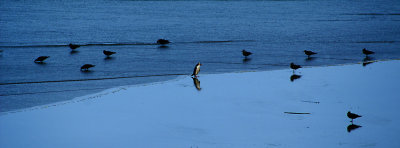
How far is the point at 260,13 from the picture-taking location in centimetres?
2514

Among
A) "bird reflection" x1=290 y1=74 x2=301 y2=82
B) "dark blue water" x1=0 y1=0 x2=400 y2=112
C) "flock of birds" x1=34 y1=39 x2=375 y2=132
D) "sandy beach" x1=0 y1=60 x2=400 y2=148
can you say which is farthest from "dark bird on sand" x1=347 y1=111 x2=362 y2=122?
"dark blue water" x1=0 y1=0 x2=400 y2=112

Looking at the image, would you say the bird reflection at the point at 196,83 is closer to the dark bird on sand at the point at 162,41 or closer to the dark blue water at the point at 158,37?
the dark blue water at the point at 158,37

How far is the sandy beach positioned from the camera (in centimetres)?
765

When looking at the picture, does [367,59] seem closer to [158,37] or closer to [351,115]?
[351,115]

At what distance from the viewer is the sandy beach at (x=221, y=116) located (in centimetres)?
765

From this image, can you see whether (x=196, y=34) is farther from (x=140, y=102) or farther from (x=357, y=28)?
(x=140, y=102)

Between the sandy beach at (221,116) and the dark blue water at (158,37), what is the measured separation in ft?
3.51

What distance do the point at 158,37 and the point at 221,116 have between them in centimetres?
958

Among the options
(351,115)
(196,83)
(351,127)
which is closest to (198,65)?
(196,83)

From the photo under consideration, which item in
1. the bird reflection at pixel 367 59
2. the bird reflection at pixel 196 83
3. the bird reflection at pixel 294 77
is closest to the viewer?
the bird reflection at pixel 196 83

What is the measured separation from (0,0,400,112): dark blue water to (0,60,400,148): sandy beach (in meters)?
1.07

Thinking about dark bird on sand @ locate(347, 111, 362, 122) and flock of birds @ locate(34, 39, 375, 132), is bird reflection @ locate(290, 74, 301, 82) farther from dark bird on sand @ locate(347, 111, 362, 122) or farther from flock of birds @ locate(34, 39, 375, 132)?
dark bird on sand @ locate(347, 111, 362, 122)

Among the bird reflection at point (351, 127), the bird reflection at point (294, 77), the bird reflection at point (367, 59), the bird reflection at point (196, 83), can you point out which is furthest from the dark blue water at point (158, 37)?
the bird reflection at point (351, 127)

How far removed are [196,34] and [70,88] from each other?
812 centimetres
